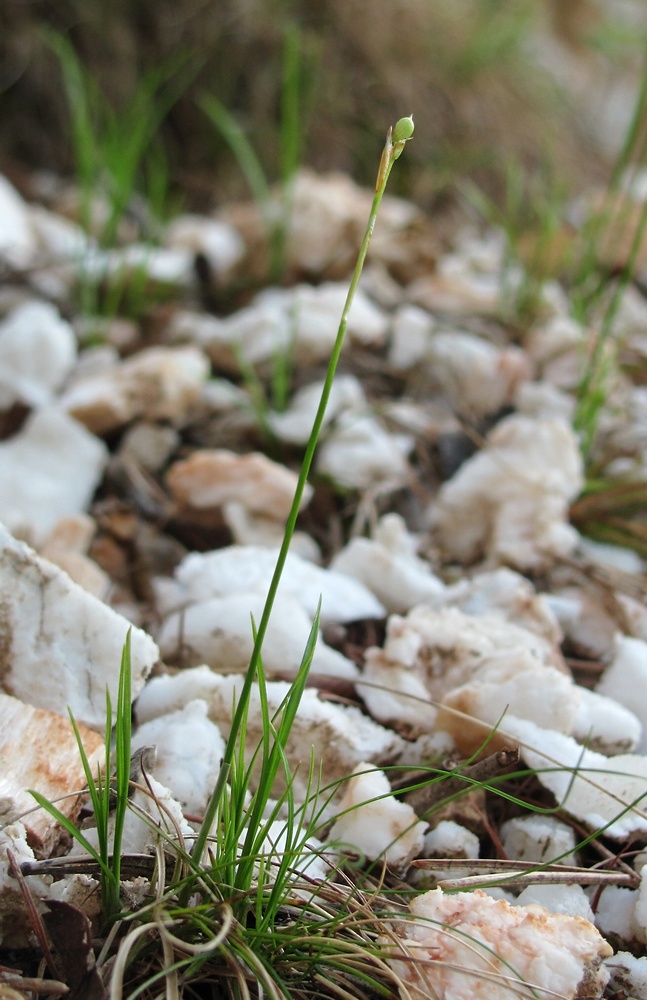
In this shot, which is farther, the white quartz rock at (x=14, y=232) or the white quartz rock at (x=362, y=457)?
the white quartz rock at (x=14, y=232)

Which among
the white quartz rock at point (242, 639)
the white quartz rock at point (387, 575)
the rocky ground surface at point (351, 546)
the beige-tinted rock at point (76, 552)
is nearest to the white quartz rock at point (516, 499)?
the rocky ground surface at point (351, 546)

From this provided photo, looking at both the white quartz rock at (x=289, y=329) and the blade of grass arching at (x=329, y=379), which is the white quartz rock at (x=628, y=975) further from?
the white quartz rock at (x=289, y=329)

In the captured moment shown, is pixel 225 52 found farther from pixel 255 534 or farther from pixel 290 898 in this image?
pixel 290 898

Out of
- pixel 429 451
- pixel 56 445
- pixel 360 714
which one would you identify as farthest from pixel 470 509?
pixel 56 445

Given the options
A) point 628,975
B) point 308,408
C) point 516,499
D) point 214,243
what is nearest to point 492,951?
point 628,975

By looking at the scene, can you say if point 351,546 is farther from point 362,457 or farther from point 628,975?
point 628,975
